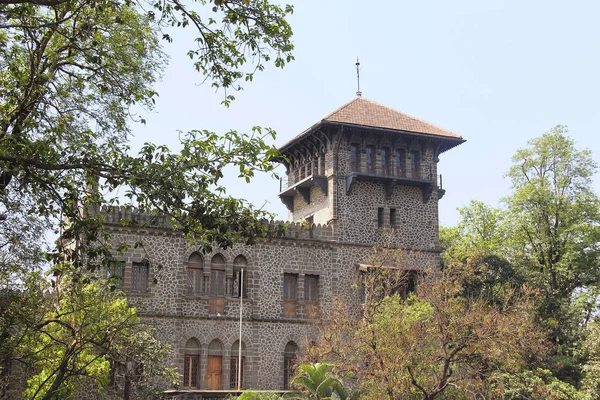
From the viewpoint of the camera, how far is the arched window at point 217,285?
105 ft

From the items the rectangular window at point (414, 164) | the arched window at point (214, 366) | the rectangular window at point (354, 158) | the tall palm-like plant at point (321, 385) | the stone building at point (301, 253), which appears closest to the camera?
the tall palm-like plant at point (321, 385)

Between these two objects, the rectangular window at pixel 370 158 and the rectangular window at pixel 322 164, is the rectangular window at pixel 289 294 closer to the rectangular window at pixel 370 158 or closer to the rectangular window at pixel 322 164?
the rectangular window at pixel 322 164

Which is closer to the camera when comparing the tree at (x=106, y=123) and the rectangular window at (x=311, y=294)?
the tree at (x=106, y=123)

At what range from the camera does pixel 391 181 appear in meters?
35.4

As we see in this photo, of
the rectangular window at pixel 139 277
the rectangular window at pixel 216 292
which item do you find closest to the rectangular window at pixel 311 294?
the rectangular window at pixel 216 292

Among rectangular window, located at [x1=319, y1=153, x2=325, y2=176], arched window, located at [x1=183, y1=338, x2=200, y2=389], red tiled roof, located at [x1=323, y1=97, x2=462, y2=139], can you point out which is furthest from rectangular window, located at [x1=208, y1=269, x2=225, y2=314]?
red tiled roof, located at [x1=323, y1=97, x2=462, y2=139]

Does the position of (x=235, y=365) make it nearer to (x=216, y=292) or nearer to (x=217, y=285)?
(x=216, y=292)

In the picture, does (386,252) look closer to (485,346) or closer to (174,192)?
(485,346)

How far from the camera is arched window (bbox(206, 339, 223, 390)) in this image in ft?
103

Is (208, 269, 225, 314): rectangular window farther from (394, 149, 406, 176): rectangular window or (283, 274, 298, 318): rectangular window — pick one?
(394, 149, 406, 176): rectangular window

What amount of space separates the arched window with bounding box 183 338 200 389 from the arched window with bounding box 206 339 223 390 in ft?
1.36

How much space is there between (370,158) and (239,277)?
314 inches

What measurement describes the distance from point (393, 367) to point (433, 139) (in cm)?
1585

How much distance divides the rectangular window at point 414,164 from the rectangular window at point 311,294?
6.67 m
